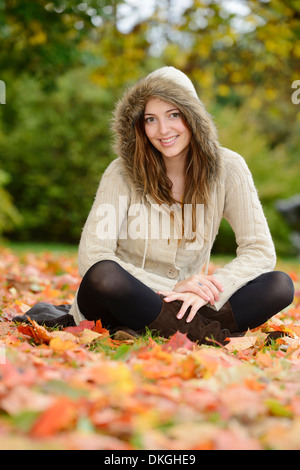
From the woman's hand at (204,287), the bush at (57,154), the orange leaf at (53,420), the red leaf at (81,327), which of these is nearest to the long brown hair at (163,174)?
the woman's hand at (204,287)

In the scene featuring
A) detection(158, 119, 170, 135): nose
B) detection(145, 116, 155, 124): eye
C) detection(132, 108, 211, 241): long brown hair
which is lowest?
detection(132, 108, 211, 241): long brown hair

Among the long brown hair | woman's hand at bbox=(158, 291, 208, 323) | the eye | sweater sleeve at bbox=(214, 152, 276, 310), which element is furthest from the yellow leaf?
the eye

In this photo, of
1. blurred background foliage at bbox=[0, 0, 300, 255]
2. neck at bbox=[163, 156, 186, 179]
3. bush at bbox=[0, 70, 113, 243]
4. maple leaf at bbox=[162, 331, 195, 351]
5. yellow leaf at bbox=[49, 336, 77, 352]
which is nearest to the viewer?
yellow leaf at bbox=[49, 336, 77, 352]

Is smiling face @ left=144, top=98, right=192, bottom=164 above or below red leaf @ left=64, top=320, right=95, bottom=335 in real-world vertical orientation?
above

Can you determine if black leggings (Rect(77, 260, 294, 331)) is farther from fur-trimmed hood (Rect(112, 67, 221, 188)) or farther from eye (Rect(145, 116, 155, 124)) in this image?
eye (Rect(145, 116, 155, 124))

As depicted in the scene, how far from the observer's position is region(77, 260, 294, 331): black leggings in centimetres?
240

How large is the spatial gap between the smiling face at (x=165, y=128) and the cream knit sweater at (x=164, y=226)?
0.24 feet

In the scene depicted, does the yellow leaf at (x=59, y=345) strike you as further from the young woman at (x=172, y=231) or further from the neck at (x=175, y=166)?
the neck at (x=175, y=166)

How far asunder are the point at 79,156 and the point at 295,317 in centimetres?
884

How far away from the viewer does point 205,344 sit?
2.44 metres

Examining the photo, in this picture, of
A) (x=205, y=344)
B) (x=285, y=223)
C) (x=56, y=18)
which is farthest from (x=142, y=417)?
(x=285, y=223)

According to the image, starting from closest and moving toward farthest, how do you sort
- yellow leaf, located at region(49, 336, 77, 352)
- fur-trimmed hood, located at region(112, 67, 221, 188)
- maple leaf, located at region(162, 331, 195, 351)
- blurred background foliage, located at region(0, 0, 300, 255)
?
1. yellow leaf, located at region(49, 336, 77, 352)
2. maple leaf, located at region(162, 331, 195, 351)
3. fur-trimmed hood, located at region(112, 67, 221, 188)
4. blurred background foliage, located at region(0, 0, 300, 255)

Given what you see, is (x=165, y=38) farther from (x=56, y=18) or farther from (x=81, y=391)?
(x=81, y=391)

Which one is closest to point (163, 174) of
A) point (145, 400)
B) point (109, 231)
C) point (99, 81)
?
point (109, 231)
